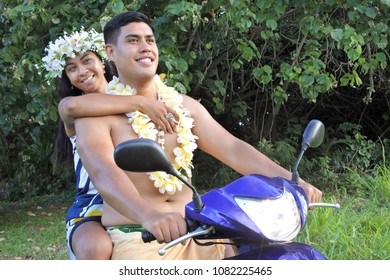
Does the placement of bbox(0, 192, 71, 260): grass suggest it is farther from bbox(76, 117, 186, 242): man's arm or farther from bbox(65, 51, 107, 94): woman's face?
bbox(76, 117, 186, 242): man's arm

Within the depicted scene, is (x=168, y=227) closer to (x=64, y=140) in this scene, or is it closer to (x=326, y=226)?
(x=64, y=140)

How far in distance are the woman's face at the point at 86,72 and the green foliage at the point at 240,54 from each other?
4.24ft

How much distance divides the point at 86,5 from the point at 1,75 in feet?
3.85

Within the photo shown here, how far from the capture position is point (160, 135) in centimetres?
263

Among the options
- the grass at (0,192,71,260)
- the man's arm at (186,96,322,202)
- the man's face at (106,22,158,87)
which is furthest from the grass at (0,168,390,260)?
the man's face at (106,22,158,87)

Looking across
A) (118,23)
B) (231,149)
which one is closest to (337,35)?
(231,149)

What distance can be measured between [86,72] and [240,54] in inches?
155

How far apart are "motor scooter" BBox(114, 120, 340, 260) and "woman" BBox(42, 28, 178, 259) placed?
0.73 meters

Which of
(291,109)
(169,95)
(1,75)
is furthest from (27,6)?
(291,109)

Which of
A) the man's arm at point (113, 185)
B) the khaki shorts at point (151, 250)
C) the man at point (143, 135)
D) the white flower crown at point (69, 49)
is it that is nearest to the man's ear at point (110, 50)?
the man at point (143, 135)

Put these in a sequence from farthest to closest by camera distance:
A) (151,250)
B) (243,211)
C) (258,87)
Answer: (258,87) < (151,250) < (243,211)

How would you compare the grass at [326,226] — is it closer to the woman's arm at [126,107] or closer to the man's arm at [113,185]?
the woman's arm at [126,107]

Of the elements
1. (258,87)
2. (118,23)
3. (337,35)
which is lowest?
(258,87)

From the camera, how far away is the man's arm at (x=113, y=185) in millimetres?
1851
